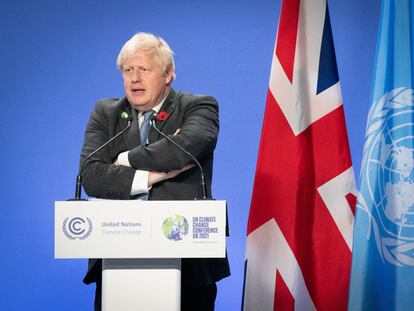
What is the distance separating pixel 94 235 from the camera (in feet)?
7.05

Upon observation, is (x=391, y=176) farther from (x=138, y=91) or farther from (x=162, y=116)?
(x=138, y=91)

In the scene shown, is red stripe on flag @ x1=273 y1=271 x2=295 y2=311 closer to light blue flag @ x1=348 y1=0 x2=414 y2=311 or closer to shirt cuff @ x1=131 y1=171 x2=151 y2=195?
light blue flag @ x1=348 y1=0 x2=414 y2=311

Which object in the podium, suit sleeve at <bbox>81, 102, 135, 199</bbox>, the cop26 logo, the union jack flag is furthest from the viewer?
the union jack flag

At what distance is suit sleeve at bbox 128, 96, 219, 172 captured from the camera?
8.20 feet

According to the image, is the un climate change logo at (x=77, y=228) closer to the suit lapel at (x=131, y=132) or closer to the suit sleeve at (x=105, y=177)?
the suit sleeve at (x=105, y=177)

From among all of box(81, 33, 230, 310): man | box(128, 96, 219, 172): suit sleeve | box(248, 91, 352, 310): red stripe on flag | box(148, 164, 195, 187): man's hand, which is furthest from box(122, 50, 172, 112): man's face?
box(248, 91, 352, 310): red stripe on flag

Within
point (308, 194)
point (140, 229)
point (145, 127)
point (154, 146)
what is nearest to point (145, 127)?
point (145, 127)

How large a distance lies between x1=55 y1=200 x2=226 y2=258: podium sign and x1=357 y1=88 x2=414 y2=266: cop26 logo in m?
1.01

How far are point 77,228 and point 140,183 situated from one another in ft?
1.34

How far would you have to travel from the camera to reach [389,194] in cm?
290

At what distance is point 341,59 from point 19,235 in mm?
1932

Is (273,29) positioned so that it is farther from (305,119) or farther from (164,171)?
(164,171)

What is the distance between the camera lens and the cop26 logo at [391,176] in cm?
287

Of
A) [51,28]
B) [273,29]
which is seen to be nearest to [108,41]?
[51,28]
